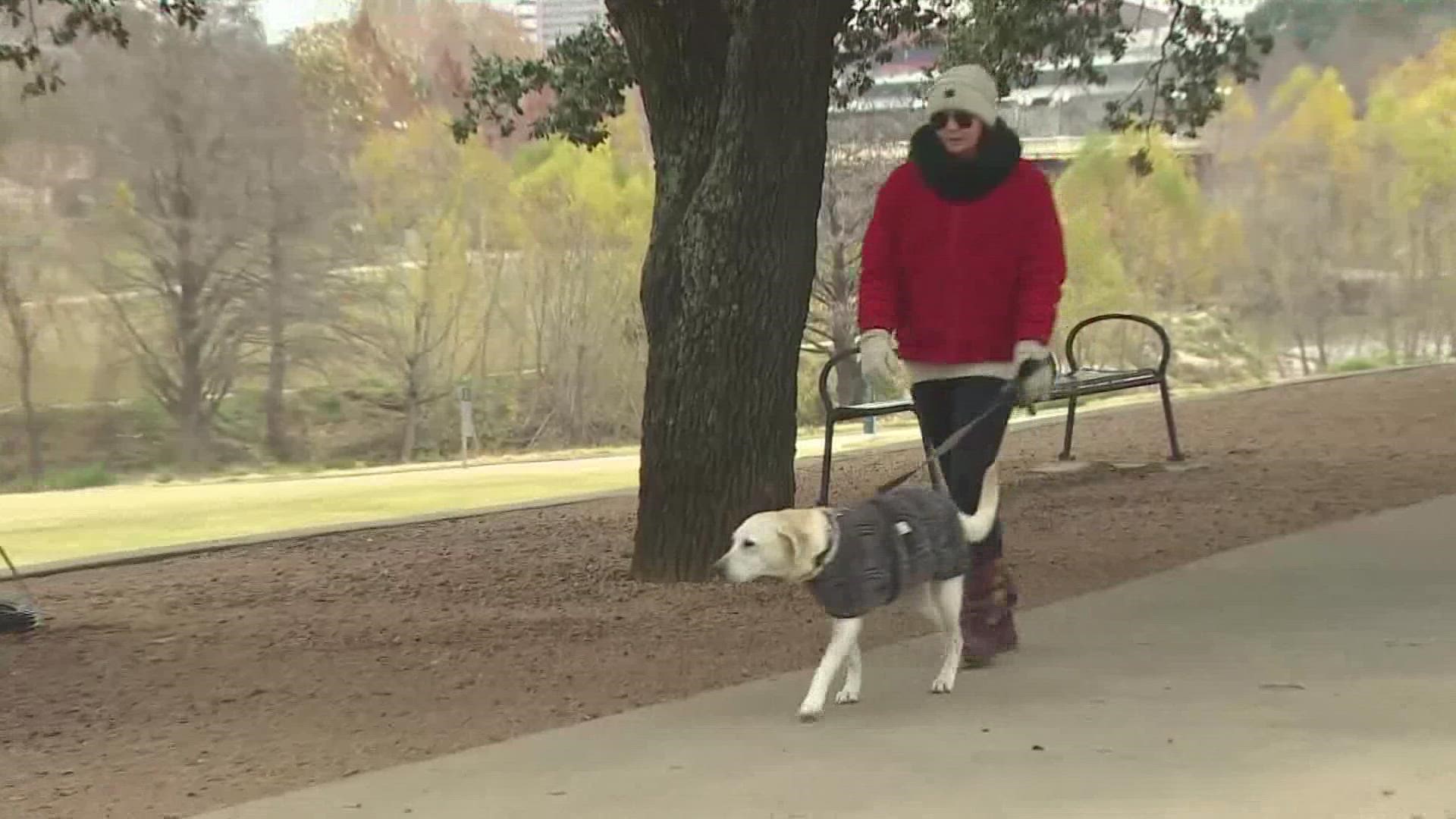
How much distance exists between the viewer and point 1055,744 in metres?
4.64

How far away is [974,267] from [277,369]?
10.1m

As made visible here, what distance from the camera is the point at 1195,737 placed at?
4656 millimetres

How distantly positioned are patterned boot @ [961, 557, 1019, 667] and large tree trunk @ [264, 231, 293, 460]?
9887mm

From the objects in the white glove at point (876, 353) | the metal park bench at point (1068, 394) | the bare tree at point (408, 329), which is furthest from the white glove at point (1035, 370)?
the bare tree at point (408, 329)

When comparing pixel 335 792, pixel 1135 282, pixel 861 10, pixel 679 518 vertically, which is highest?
pixel 861 10

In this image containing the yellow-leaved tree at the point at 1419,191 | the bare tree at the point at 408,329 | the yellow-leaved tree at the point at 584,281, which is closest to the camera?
the bare tree at the point at 408,329

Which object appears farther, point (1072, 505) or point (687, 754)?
point (1072, 505)

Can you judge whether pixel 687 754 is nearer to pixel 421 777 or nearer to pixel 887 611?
pixel 421 777

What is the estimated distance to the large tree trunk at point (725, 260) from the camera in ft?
23.8

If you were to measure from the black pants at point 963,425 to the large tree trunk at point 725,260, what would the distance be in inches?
70.7

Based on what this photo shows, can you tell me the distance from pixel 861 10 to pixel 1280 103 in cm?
921

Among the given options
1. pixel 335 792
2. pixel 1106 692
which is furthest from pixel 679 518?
pixel 335 792

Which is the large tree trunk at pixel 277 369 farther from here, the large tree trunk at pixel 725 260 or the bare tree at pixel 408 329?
the large tree trunk at pixel 725 260

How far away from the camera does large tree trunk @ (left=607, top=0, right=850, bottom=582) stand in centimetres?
727
